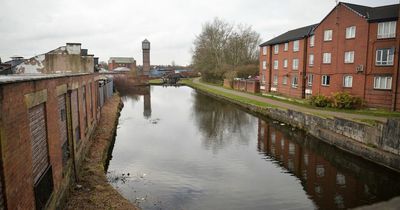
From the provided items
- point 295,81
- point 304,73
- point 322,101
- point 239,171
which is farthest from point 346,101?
point 239,171

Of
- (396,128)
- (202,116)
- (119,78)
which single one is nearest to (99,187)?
(396,128)

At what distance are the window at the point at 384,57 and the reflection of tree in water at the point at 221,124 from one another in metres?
10.2

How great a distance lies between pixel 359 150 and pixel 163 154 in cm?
950

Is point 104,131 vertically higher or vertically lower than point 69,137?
lower

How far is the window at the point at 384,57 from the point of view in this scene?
21.6 m

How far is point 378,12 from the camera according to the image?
23.4m

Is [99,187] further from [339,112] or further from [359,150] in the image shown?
[339,112]

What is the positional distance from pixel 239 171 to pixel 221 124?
10.2 meters

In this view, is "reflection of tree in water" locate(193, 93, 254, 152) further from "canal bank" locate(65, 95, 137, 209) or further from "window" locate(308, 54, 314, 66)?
"window" locate(308, 54, 314, 66)

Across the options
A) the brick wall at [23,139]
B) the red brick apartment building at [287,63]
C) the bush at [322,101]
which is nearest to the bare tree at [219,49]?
the red brick apartment building at [287,63]

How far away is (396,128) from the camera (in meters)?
12.7

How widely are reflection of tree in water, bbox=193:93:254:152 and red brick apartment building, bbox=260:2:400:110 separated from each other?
7873 millimetres

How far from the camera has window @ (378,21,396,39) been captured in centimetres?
2145

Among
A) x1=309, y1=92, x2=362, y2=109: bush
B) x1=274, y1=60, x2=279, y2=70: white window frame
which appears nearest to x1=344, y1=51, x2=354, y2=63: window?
x1=309, y1=92, x2=362, y2=109: bush
